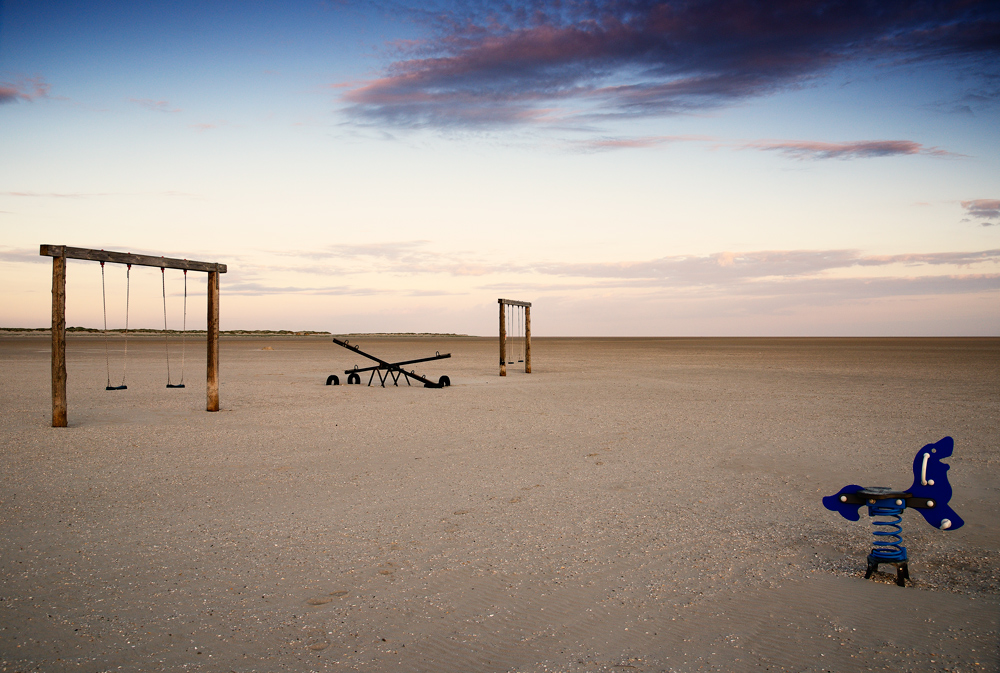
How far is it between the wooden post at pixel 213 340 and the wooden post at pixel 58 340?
2798 mm

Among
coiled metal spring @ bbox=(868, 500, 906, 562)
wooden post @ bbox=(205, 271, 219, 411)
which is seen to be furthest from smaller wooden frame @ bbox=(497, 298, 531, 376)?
coiled metal spring @ bbox=(868, 500, 906, 562)

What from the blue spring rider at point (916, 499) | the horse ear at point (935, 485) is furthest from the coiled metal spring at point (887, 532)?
the horse ear at point (935, 485)

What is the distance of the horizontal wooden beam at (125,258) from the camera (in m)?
11.6

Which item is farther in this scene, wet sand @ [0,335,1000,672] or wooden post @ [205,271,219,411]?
wooden post @ [205,271,219,411]

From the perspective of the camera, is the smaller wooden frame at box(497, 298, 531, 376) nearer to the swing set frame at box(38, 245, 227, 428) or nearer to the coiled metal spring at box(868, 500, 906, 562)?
the swing set frame at box(38, 245, 227, 428)

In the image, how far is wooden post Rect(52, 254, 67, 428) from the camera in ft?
37.9

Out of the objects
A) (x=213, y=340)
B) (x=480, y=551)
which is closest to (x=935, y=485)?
(x=480, y=551)

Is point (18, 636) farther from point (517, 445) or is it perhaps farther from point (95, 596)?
point (517, 445)

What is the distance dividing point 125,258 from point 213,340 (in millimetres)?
2496

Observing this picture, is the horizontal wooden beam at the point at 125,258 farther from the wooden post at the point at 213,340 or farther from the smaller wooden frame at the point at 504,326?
the smaller wooden frame at the point at 504,326

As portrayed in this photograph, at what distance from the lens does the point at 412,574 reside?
476 cm

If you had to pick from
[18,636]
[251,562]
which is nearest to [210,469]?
[251,562]

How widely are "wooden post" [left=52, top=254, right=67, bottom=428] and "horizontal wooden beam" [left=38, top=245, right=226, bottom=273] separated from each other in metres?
0.15

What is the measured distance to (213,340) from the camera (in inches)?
561
